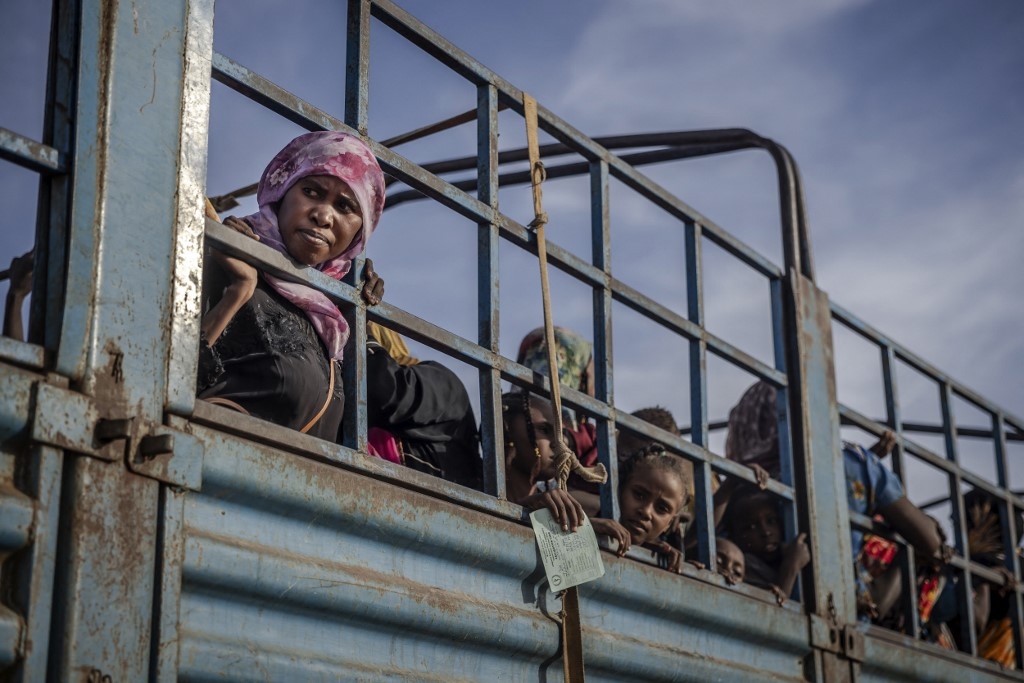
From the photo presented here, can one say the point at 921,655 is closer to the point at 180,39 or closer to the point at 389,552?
the point at 389,552

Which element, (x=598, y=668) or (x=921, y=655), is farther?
(x=921, y=655)

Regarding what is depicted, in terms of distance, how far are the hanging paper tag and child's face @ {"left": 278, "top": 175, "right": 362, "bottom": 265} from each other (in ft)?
2.60

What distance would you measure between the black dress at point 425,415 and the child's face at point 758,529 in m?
1.40

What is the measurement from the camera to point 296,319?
2.93 metres

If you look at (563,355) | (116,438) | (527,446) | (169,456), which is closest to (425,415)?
(527,446)

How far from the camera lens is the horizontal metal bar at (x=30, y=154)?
87.0 inches

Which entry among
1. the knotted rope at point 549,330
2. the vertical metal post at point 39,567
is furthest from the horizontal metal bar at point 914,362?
the vertical metal post at point 39,567

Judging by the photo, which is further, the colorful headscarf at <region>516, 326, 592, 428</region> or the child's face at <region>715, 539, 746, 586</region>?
the colorful headscarf at <region>516, 326, 592, 428</region>

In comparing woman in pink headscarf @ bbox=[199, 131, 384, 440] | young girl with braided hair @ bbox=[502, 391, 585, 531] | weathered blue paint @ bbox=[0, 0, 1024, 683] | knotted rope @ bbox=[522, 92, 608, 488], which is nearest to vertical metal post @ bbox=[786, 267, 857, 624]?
weathered blue paint @ bbox=[0, 0, 1024, 683]

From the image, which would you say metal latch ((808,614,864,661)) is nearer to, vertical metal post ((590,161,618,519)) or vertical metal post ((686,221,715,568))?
vertical metal post ((686,221,715,568))

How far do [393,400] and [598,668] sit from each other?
83 centimetres

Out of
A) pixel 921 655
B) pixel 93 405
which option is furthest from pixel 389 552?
pixel 921 655

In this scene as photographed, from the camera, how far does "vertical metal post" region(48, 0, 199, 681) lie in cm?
212

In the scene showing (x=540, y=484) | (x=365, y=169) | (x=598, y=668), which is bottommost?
(x=598, y=668)
